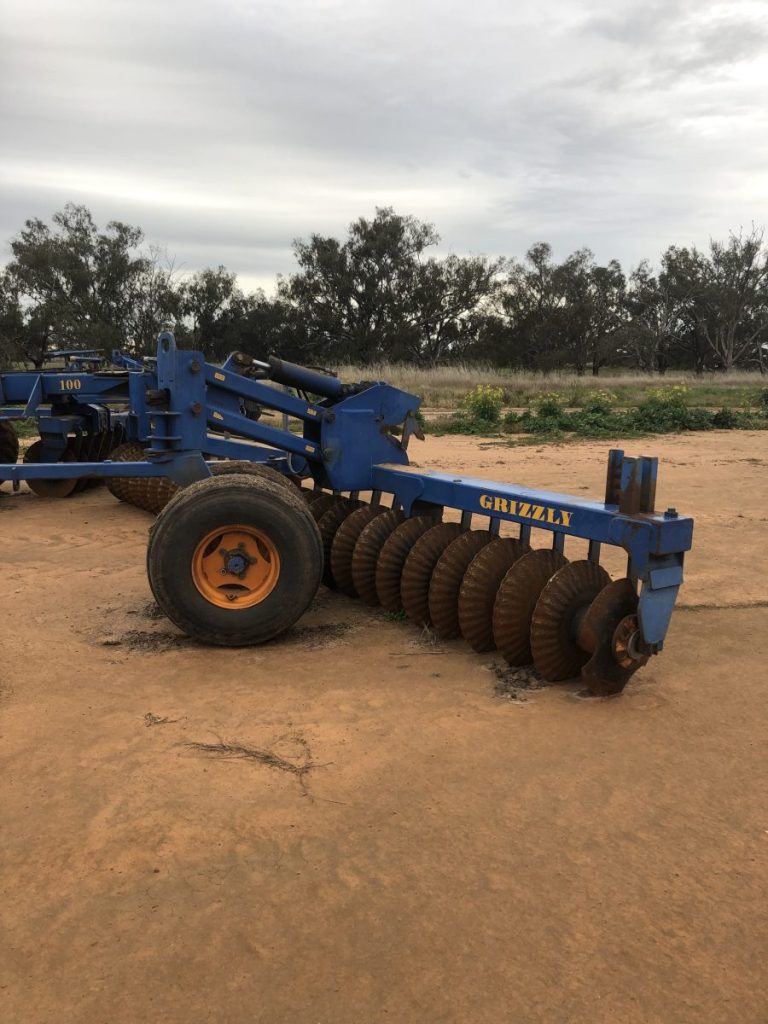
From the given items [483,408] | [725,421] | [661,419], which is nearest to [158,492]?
[483,408]

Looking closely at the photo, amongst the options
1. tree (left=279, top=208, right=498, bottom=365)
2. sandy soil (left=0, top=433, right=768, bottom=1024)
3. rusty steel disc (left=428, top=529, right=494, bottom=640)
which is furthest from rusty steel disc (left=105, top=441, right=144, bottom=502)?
tree (left=279, top=208, right=498, bottom=365)

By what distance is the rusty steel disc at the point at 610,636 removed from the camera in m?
3.85

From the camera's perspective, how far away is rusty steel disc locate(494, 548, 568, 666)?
166 inches

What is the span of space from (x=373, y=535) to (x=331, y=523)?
58 cm

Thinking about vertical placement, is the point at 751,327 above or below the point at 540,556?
above

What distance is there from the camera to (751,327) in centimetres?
5072

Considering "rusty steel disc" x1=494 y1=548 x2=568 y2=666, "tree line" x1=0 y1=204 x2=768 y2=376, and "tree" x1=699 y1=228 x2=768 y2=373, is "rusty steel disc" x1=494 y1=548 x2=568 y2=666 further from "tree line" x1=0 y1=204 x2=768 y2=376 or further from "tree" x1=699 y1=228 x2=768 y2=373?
"tree" x1=699 y1=228 x2=768 y2=373

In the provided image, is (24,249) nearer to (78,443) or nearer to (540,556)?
(78,443)

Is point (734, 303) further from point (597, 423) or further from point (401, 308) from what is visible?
point (597, 423)

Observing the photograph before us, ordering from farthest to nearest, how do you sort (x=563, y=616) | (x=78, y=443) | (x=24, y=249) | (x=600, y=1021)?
1. (x=24, y=249)
2. (x=78, y=443)
3. (x=563, y=616)
4. (x=600, y=1021)

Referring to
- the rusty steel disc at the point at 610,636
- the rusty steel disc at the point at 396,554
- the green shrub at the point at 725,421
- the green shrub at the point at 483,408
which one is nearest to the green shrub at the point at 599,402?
the green shrub at the point at 483,408

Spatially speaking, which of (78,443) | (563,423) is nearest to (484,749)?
(78,443)

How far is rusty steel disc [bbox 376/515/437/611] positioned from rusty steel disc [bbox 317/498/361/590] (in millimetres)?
648

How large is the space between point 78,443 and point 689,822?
30.5 ft
